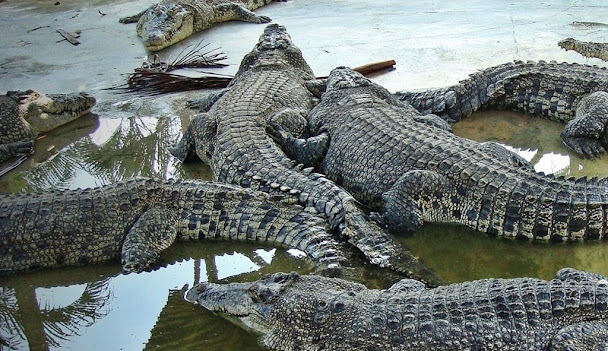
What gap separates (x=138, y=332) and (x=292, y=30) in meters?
5.81

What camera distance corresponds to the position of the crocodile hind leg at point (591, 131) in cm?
517

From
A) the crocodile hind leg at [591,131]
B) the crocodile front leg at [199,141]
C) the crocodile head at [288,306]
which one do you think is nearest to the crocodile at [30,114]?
the crocodile front leg at [199,141]

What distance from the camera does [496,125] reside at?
19.1ft

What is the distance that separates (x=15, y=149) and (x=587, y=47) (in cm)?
551

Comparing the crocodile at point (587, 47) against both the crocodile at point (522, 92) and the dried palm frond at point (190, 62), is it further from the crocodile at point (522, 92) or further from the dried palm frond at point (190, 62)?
the dried palm frond at point (190, 62)

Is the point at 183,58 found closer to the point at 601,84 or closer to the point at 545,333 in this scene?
the point at 601,84

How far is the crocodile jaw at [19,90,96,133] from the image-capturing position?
6.21 m

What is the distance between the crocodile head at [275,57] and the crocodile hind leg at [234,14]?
2.72 metres

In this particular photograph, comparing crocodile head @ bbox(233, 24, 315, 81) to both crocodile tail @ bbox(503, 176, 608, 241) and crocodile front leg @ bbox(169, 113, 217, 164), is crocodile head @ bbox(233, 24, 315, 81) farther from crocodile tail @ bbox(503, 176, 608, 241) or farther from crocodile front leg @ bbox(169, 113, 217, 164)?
crocodile tail @ bbox(503, 176, 608, 241)

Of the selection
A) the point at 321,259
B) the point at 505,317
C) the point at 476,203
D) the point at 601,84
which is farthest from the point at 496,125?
the point at 505,317

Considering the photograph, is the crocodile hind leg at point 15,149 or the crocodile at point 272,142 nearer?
the crocodile at point 272,142

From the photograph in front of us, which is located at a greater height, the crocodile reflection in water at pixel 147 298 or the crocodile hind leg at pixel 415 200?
the crocodile hind leg at pixel 415 200

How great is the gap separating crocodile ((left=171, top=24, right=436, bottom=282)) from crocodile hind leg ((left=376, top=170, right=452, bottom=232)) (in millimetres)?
183

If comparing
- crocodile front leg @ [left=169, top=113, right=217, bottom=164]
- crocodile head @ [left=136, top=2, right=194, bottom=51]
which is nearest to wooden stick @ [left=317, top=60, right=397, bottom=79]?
crocodile front leg @ [left=169, top=113, right=217, bottom=164]
